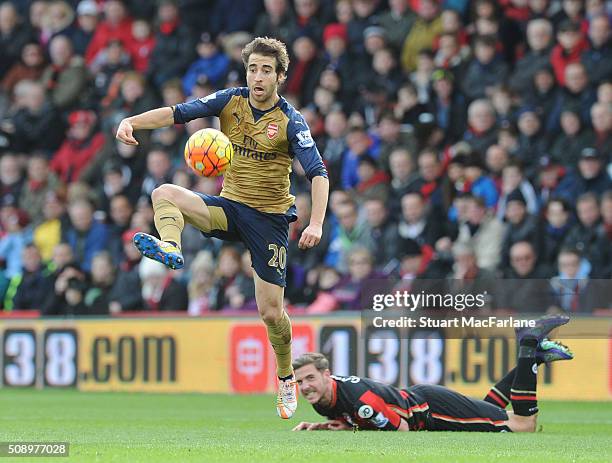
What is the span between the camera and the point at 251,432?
1066 cm

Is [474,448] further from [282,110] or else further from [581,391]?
[581,391]

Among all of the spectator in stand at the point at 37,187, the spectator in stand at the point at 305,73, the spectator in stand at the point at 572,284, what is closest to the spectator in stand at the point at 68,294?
the spectator in stand at the point at 37,187

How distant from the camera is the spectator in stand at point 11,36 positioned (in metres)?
23.6

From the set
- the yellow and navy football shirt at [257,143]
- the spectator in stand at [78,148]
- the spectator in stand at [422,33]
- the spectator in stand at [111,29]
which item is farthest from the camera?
the spectator in stand at [111,29]

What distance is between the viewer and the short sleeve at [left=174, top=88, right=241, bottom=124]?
10.3 m

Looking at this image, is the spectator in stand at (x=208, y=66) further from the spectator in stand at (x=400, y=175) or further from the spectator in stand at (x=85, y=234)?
the spectator in stand at (x=400, y=175)

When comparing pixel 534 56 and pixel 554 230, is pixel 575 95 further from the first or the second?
pixel 554 230

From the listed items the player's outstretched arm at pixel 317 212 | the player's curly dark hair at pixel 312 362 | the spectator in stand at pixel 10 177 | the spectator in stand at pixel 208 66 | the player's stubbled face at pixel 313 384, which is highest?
the spectator in stand at pixel 208 66

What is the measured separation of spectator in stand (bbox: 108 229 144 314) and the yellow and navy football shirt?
7.86 meters

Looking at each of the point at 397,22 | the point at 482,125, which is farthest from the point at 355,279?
the point at 397,22

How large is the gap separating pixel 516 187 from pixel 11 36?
36.4 feet

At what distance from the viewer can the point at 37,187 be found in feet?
69.7

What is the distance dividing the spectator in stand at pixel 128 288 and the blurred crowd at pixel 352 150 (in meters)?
0.03

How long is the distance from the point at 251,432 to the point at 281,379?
0.71 meters
